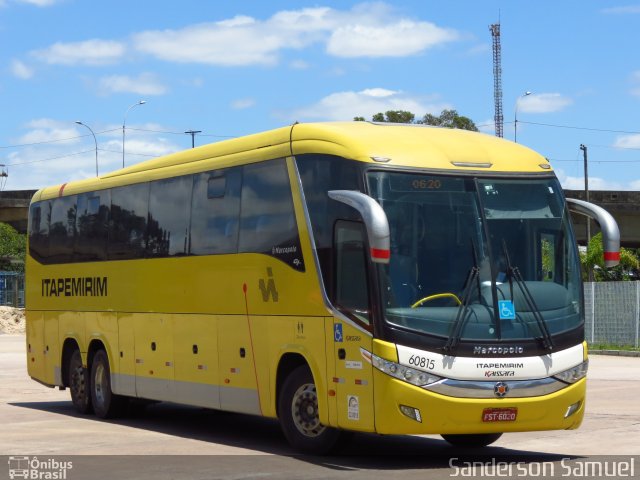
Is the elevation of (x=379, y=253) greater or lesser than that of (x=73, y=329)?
greater

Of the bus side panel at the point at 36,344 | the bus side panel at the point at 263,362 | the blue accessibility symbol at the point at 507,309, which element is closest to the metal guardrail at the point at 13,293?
the bus side panel at the point at 36,344

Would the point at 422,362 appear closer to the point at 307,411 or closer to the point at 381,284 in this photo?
the point at 381,284

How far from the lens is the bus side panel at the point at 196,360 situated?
15586mm

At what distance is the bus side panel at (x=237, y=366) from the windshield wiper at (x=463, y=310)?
3.20 meters

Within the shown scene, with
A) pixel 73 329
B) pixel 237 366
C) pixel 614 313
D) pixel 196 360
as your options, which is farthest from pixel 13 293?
pixel 237 366

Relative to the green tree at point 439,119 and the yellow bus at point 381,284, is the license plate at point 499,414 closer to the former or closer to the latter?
the yellow bus at point 381,284

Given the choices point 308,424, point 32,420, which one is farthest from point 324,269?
point 32,420

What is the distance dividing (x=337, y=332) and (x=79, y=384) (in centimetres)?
842

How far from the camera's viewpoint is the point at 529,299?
41.2ft

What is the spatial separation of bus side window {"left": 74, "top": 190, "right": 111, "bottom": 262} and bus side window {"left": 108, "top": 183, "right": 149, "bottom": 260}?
0.85 feet

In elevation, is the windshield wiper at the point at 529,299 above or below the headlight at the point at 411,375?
above

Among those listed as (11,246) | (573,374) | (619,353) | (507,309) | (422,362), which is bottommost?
(619,353)

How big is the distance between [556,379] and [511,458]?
111 cm

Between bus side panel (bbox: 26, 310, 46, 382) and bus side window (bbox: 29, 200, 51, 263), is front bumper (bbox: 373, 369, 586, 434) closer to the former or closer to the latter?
bus side panel (bbox: 26, 310, 46, 382)
